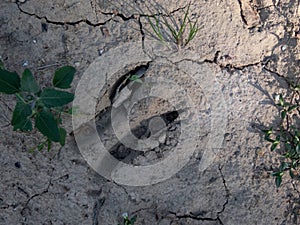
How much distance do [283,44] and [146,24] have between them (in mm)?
758

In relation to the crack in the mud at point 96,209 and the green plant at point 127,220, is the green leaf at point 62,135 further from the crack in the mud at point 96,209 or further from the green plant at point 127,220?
the green plant at point 127,220

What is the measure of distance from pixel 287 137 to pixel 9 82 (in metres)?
1.47

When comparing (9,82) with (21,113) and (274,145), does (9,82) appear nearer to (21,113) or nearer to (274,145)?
(21,113)

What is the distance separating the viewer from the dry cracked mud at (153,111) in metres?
2.53

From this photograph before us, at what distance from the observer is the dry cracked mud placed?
253cm

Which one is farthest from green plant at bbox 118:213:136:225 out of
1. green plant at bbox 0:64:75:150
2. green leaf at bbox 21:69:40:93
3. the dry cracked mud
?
green leaf at bbox 21:69:40:93

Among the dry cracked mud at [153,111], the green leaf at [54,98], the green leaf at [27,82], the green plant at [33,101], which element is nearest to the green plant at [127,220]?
the dry cracked mud at [153,111]

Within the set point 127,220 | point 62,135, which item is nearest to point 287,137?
point 127,220

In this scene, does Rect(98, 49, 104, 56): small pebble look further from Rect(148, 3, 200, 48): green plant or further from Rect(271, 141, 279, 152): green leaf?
Rect(271, 141, 279, 152): green leaf

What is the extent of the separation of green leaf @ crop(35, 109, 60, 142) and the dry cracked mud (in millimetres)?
402

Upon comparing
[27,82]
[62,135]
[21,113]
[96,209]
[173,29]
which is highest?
[173,29]

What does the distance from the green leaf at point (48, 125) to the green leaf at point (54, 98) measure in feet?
0.15

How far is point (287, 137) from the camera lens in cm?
267

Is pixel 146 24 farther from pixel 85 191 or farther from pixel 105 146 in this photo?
pixel 85 191
